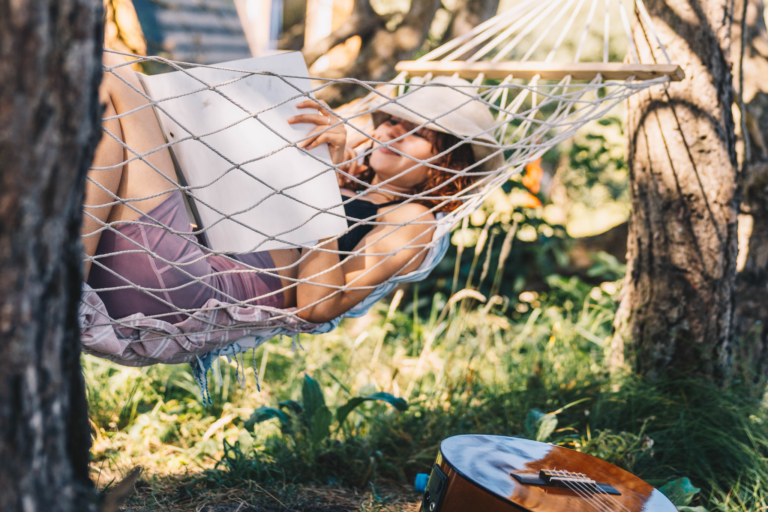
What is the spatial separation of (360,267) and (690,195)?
3.17 ft

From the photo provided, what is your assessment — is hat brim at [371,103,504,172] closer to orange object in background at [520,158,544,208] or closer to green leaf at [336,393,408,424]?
green leaf at [336,393,408,424]

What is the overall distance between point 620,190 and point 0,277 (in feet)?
18.6

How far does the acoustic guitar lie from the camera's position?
3.06 ft

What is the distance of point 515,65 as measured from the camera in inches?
64.8

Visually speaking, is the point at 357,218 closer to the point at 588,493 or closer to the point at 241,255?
the point at 241,255

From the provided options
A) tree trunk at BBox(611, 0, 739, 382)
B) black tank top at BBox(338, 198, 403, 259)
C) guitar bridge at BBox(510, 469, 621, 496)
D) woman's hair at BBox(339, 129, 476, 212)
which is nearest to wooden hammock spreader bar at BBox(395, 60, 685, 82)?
tree trunk at BBox(611, 0, 739, 382)

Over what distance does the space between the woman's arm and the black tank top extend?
6 cm

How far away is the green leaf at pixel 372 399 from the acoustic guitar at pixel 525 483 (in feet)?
1.14

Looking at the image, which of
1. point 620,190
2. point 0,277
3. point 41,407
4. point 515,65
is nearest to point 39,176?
point 0,277

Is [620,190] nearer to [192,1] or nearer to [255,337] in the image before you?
[192,1]

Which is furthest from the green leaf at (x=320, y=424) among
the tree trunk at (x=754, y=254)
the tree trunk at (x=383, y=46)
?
the tree trunk at (x=383, y=46)

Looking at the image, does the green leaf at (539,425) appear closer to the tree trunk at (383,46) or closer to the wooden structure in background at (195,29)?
the tree trunk at (383,46)

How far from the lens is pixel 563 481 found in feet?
3.29

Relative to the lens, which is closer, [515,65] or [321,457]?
[321,457]
